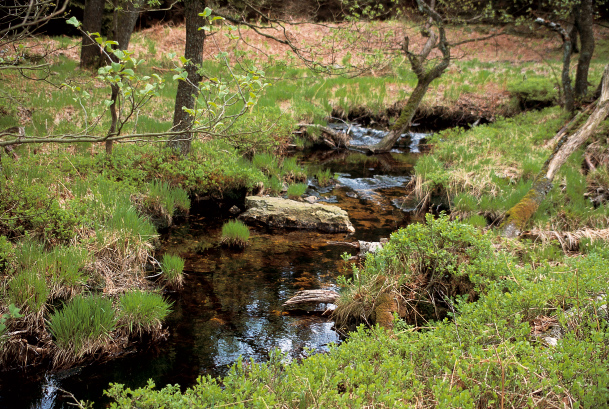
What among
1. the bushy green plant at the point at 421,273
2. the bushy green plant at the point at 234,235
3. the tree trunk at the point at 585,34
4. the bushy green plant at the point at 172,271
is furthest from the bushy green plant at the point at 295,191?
the tree trunk at the point at 585,34

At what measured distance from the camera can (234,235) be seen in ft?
22.1

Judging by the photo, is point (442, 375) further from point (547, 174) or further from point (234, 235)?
point (547, 174)

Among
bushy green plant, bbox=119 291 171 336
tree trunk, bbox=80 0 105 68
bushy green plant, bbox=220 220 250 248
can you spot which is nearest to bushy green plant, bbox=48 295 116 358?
bushy green plant, bbox=119 291 171 336

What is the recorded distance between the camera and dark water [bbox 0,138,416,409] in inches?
146

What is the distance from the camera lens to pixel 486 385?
2518 mm

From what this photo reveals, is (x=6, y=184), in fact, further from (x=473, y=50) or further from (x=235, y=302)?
(x=473, y=50)

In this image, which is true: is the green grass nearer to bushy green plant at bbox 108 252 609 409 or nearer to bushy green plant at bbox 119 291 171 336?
bushy green plant at bbox 119 291 171 336

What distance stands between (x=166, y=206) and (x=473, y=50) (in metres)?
24.1

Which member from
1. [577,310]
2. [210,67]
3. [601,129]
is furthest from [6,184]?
[210,67]

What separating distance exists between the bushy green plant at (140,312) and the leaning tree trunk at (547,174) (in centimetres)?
525

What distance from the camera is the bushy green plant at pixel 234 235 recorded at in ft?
22.1

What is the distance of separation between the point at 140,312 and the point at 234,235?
8.42ft

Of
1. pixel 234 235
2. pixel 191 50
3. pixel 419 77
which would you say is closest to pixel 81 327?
pixel 234 235

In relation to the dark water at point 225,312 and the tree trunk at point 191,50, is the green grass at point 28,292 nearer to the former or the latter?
the dark water at point 225,312
